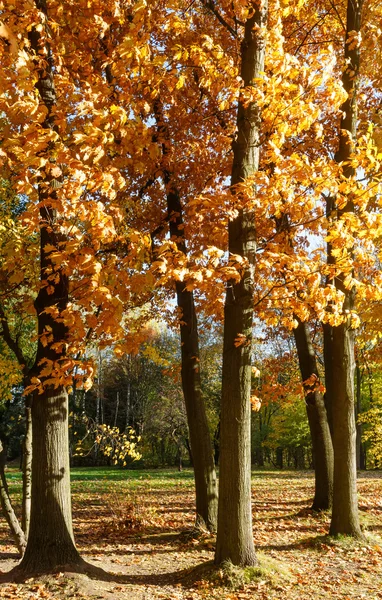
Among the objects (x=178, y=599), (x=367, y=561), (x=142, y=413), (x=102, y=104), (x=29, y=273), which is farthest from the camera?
(x=142, y=413)

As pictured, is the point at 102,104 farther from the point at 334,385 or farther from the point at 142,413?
the point at 142,413

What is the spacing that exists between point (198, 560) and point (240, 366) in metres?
3.16

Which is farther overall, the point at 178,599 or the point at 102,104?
the point at 102,104

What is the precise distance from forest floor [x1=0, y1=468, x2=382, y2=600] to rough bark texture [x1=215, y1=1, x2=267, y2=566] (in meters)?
0.45

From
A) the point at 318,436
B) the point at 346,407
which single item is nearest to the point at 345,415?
the point at 346,407

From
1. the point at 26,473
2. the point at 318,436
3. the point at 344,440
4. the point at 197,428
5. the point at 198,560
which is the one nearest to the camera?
the point at 198,560

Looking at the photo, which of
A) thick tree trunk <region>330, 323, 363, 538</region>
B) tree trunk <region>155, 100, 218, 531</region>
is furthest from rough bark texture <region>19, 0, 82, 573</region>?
thick tree trunk <region>330, 323, 363, 538</region>

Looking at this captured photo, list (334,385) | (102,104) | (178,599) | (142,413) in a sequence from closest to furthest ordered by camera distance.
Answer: (178,599) < (102,104) < (334,385) < (142,413)

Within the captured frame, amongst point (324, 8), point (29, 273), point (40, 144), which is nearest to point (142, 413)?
point (29, 273)

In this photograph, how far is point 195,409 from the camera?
8531 millimetres

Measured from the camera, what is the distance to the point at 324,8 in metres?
10.2

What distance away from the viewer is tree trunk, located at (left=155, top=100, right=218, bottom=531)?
827 cm

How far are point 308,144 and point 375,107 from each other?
1633 mm

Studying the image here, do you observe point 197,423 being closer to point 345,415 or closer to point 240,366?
point 345,415
